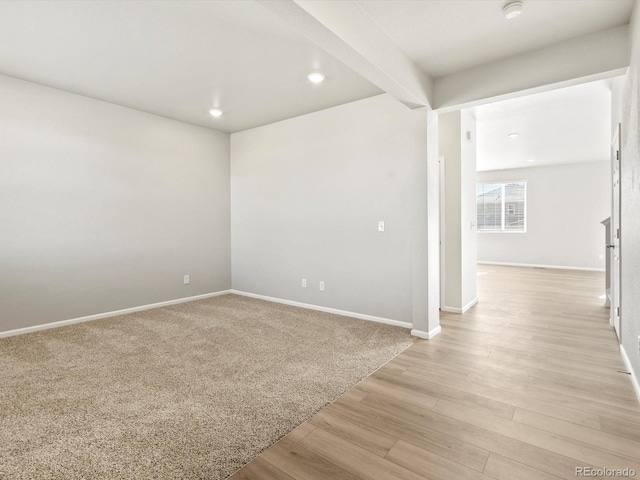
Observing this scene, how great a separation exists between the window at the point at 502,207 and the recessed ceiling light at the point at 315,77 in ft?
25.5

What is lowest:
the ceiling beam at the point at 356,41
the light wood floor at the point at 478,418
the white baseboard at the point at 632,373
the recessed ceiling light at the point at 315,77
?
the light wood floor at the point at 478,418

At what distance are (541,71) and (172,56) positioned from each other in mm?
3180

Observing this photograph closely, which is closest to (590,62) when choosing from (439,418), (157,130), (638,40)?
(638,40)

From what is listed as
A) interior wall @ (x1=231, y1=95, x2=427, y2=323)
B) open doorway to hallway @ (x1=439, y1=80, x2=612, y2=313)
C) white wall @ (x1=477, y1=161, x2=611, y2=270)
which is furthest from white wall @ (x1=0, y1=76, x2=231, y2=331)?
white wall @ (x1=477, y1=161, x2=611, y2=270)

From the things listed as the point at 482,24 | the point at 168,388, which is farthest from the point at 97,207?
the point at 482,24

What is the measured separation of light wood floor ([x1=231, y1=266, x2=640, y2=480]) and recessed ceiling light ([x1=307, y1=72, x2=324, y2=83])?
2.82 metres

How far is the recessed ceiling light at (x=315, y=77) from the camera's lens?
11.2 ft

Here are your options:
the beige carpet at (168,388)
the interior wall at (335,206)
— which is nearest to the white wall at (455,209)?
the interior wall at (335,206)

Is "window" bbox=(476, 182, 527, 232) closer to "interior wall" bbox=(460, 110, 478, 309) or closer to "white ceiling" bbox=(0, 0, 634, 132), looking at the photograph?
"interior wall" bbox=(460, 110, 478, 309)

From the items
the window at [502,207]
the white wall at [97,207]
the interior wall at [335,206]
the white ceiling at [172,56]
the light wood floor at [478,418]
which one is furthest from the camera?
the window at [502,207]

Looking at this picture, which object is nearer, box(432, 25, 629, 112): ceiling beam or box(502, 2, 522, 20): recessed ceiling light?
box(502, 2, 522, 20): recessed ceiling light

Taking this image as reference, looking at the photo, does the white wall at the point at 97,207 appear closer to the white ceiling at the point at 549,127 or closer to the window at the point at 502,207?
the white ceiling at the point at 549,127

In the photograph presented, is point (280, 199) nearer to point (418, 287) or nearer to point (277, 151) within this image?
point (277, 151)

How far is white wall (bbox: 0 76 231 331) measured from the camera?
3.61 metres
